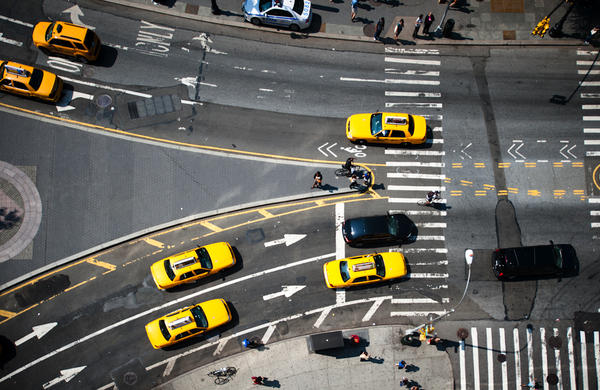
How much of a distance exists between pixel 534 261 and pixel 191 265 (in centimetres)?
2165

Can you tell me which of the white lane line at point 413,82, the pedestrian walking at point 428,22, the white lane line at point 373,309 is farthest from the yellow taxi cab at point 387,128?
the white lane line at point 373,309

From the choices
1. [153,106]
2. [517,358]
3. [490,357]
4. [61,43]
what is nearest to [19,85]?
[61,43]

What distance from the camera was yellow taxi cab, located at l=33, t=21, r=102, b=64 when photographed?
27.9 metres

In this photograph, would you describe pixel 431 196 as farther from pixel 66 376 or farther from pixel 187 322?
A: pixel 66 376

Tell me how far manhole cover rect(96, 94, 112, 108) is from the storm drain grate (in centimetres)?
142

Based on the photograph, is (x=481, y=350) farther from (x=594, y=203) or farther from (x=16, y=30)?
(x=16, y=30)

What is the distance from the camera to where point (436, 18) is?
3116 centimetres

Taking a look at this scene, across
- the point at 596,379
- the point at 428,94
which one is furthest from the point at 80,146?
the point at 596,379

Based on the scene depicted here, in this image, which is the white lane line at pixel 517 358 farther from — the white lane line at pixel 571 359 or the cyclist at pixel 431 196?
the cyclist at pixel 431 196

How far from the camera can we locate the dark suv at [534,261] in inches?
994

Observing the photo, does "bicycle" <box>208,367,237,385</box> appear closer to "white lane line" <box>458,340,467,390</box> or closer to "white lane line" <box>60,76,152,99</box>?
"white lane line" <box>458,340,467,390</box>

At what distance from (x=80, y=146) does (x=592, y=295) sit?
36.0 m

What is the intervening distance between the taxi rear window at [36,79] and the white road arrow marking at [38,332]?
1586 cm

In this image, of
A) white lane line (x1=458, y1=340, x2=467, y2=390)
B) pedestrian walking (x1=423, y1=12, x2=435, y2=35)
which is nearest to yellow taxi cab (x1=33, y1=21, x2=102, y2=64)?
pedestrian walking (x1=423, y1=12, x2=435, y2=35)
